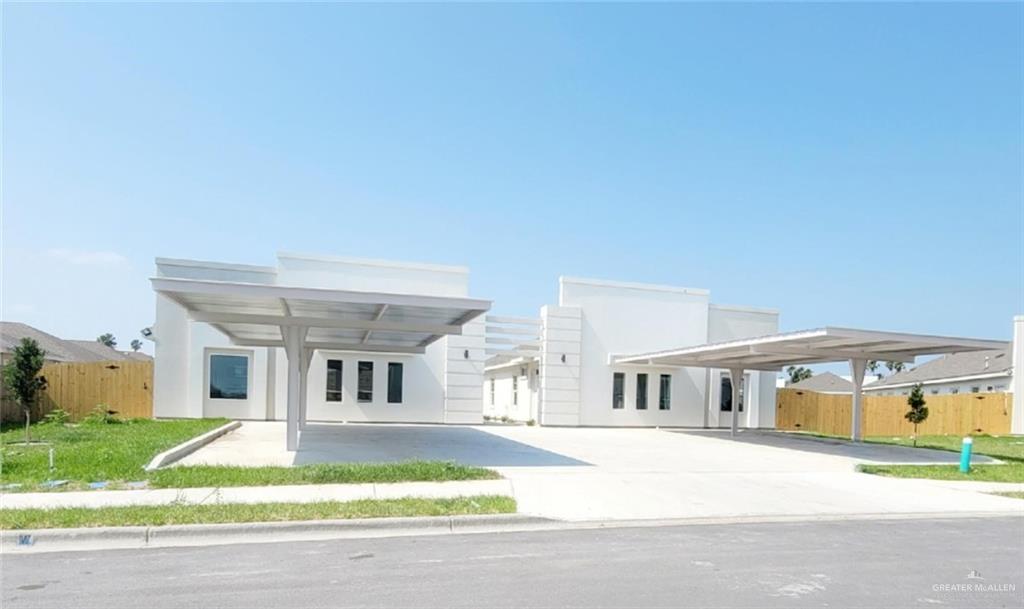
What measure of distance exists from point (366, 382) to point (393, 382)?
1.05 metres

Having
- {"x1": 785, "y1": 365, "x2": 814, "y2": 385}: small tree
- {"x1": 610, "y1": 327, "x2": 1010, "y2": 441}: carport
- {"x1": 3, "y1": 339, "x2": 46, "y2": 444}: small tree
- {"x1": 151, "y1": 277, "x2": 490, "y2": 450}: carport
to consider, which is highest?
{"x1": 151, "y1": 277, "x2": 490, "y2": 450}: carport

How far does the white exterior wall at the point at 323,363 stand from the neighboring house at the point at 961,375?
86.9 ft

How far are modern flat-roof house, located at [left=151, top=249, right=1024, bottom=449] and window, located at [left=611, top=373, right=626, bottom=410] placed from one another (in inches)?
2.3

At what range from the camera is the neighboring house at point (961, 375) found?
40.1m

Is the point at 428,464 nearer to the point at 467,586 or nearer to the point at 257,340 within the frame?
the point at 467,586

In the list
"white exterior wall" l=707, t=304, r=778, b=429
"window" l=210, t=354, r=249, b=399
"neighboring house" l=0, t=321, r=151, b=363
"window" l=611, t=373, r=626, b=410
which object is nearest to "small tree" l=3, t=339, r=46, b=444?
"window" l=210, t=354, r=249, b=399

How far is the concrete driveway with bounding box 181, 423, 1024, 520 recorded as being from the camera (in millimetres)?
10531

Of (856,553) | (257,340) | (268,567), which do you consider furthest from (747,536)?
(257,340)

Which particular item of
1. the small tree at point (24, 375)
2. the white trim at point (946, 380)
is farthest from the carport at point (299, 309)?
the white trim at point (946, 380)

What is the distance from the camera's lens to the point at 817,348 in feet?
69.4

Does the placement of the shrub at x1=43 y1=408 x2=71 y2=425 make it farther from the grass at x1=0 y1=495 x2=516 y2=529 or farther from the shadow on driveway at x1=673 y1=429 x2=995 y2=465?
the shadow on driveway at x1=673 y1=429 x2=995 y2=465

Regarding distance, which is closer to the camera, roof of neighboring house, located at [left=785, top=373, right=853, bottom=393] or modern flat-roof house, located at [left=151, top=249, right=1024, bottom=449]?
modern flat-roof house, located at [left=151, top=249, right=1024, bottom=449]

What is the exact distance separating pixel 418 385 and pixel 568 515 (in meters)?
19.0

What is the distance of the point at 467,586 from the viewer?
618 centimetres
